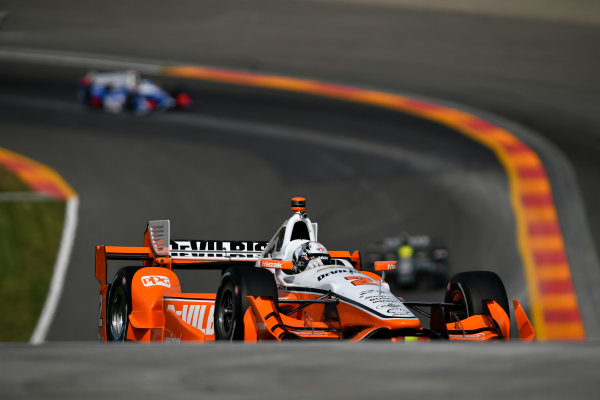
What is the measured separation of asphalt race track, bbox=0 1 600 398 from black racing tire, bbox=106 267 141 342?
379 cm

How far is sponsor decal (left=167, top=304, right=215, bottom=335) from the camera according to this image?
844 centimetres

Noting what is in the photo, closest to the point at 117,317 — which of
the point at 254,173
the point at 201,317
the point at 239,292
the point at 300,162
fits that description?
the point at 201,317

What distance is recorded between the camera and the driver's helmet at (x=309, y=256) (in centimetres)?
834

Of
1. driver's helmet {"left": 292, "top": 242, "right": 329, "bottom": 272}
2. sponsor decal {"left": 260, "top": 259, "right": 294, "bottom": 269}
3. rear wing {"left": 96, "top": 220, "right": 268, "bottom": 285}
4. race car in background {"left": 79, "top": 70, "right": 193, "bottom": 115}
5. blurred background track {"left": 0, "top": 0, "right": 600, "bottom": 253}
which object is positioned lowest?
sponsor decal {"left": 260, "top": 259, "right": 294, "bottom": 269}

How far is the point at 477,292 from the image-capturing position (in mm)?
8281

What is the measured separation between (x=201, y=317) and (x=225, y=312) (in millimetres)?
662

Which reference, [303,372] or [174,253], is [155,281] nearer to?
[174,253]

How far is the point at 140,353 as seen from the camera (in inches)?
167

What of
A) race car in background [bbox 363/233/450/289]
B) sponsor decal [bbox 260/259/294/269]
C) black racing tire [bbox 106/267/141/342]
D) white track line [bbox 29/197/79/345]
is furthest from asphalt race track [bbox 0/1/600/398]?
black racing tire [bbox 106/267/141/342]

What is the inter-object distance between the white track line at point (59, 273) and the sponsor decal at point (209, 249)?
3.59 metres

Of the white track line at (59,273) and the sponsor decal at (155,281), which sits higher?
the white track line at (59,273)

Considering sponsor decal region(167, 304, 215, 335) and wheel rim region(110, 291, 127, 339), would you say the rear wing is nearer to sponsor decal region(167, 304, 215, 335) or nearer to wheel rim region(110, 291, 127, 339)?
wheel rim region(110, 291, 127, 339)

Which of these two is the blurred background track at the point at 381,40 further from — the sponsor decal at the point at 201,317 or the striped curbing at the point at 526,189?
the sponsor decal at the point at 201,317

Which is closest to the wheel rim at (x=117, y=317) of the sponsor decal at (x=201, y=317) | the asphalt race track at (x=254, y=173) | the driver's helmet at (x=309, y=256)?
the sponsor decal at (x=201, y=317)
